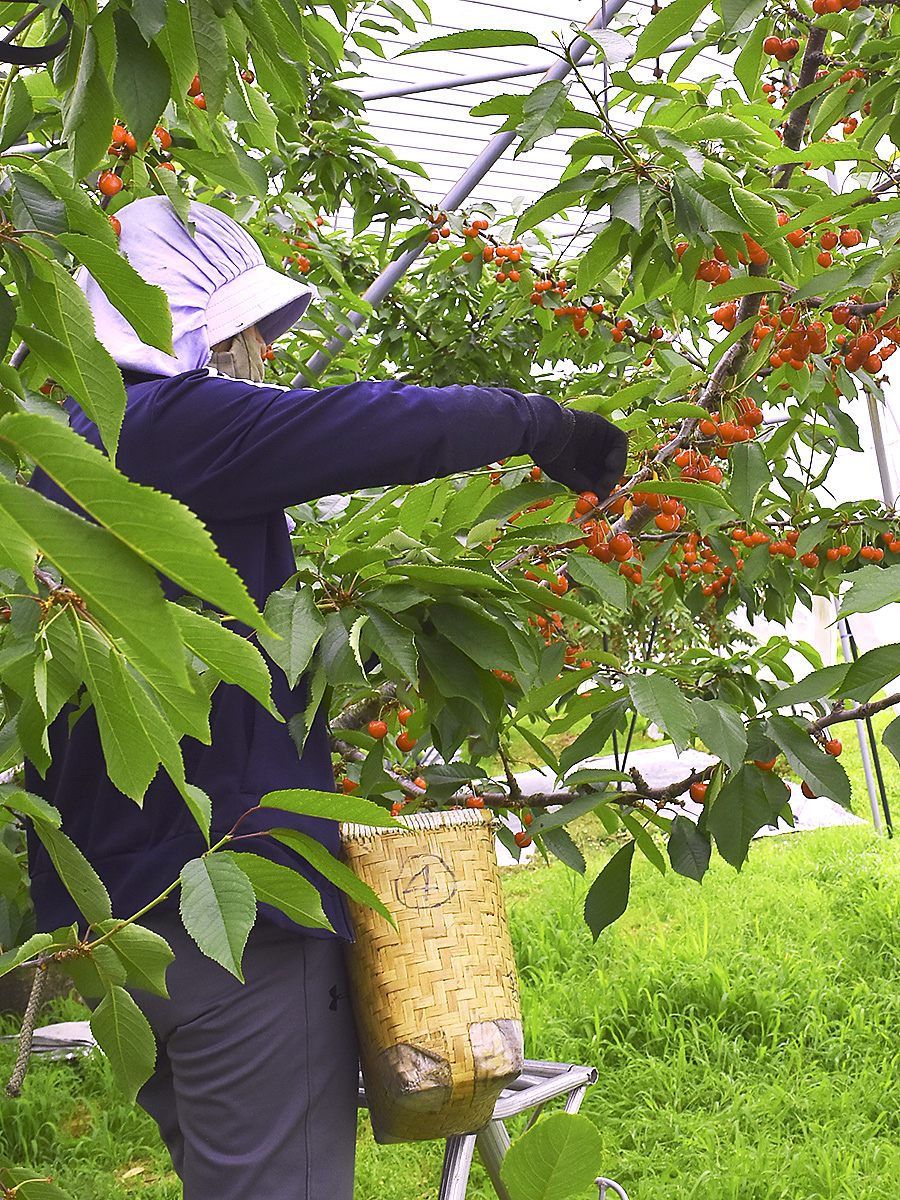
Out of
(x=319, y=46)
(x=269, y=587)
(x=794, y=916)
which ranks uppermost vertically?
(x=319, y=46)

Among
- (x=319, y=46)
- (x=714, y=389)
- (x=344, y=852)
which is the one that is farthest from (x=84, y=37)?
(x=714, y=389)

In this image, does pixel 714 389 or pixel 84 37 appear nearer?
pixel 84 37

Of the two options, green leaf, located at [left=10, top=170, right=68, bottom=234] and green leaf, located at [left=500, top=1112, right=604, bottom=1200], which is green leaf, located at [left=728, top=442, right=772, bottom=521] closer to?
green leaf, located at [left=10, top=170, right=68, bottom=234]

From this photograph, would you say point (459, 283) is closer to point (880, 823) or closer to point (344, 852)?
point (344, 852)

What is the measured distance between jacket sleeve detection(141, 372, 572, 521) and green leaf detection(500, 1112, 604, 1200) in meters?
0.87

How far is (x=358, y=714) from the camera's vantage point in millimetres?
1691

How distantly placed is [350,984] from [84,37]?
102cm

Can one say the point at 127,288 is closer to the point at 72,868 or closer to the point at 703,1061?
the point at 72,868

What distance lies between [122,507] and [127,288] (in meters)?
0.43

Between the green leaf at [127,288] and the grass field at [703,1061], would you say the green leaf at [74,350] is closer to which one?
the green leaf at [127,288]

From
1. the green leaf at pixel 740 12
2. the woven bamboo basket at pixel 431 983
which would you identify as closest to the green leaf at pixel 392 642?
the woven bamboo basket at pixel 431 983

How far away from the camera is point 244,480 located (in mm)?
1129

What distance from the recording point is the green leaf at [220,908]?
68 centimetres

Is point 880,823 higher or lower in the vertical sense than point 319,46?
lower
